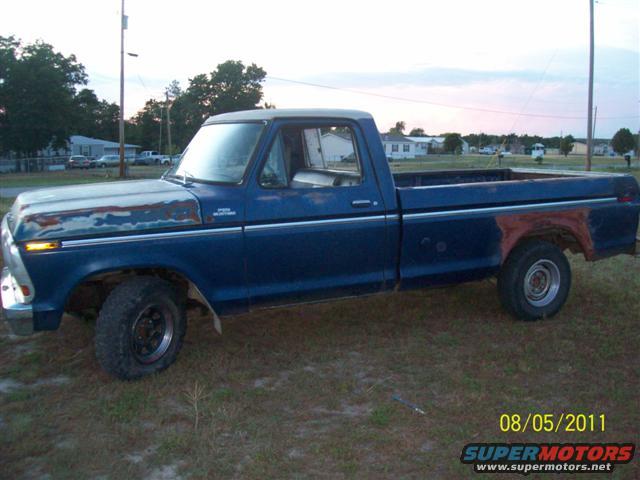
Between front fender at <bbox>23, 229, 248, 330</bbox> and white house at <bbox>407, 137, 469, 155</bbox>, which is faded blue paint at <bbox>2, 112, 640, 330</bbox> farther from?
white house at <bbox>407, 137, 469, 155</bbox>

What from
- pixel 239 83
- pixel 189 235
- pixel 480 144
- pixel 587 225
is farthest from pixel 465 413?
pixel 480 144

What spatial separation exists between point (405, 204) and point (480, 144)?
259ft

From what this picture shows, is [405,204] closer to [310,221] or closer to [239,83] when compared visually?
[310,221]

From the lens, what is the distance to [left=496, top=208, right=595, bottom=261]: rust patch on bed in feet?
19.4

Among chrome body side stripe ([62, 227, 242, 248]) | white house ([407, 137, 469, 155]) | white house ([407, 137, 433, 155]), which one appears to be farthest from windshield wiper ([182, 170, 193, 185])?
white house ([407, 137, 469, 155])

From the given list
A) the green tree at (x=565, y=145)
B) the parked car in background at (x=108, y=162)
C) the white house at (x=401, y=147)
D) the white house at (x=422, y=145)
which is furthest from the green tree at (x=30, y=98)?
the green tree at (x=565, y=145)

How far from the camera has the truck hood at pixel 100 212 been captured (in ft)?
14.1

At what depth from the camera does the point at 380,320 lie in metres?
6.29

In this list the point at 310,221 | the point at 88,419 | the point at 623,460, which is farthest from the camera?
the point at 310,221

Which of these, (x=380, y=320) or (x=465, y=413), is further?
(x=380, y=320)

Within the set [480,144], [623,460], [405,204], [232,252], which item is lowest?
[623,460]

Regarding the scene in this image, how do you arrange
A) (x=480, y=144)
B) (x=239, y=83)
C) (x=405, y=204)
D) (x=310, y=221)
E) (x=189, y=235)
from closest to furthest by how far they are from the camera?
(x=189, y=235), (x=310, y=221), (x=405, y=204), (x=239, y=83), (x=480, y=144)

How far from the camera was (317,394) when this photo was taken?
4531mm

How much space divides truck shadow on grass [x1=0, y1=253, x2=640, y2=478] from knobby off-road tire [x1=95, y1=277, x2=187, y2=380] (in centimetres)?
16
